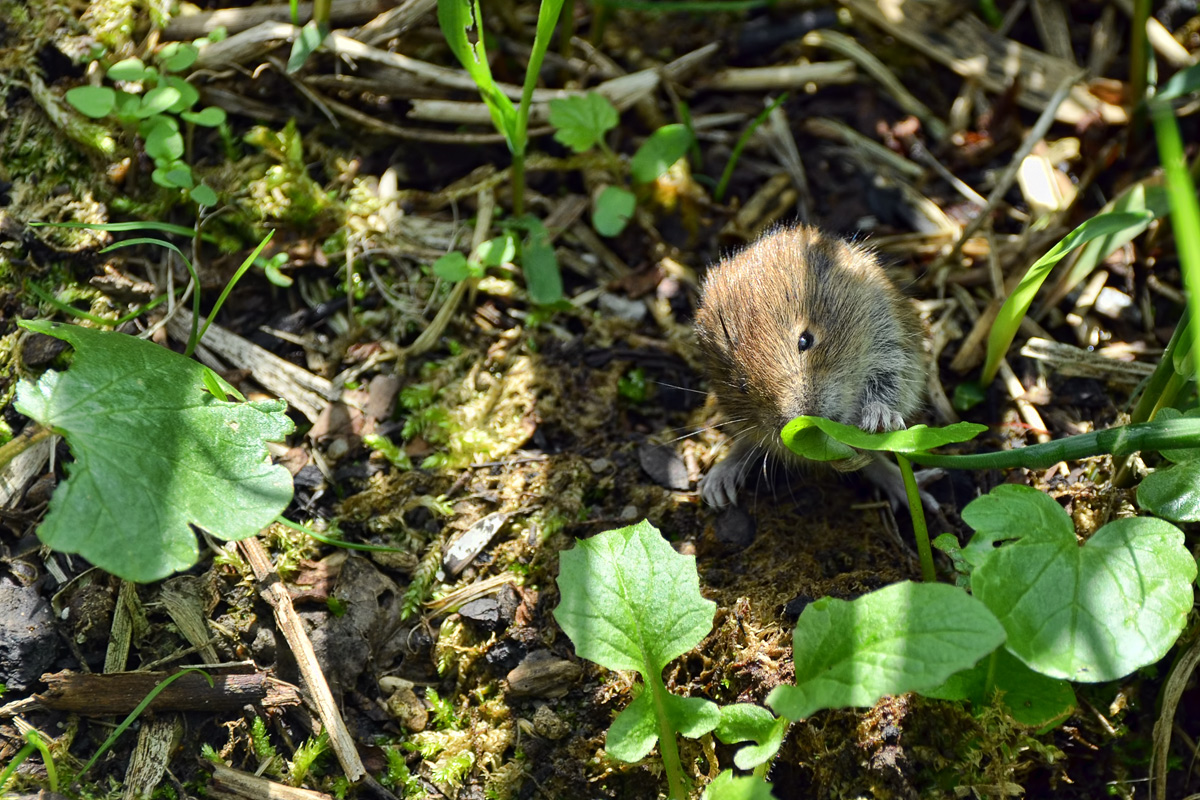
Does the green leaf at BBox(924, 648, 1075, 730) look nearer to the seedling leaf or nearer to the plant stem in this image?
the plant stem

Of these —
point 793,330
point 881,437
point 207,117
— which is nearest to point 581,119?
point 793,330

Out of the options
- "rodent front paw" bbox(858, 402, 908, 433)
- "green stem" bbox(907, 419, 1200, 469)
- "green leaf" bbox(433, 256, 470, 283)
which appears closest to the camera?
"green stem" bbox(907, 419, 1200, 469)

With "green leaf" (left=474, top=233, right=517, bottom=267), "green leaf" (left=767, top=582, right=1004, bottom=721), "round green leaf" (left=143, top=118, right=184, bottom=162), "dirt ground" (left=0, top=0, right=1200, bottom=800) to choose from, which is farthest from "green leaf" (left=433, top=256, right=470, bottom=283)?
"green leaf" (left=767, top=582, right=1004, bottom=721)

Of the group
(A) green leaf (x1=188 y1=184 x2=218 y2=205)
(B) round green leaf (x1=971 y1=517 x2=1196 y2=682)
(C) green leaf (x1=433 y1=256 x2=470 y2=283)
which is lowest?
(C) green leaf (x1=433 y1=256 x2=470 y2=283)

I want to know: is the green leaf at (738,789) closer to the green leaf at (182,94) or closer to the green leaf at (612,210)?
the green leaf at (612,210)

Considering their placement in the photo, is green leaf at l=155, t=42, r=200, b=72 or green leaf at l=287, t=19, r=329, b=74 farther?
green leaf at l=287, t=19, r=329, b=74

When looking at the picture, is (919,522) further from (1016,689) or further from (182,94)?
(182,94)

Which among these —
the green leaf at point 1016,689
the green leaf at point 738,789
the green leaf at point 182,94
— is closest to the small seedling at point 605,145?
the green leaf at point 182,94
